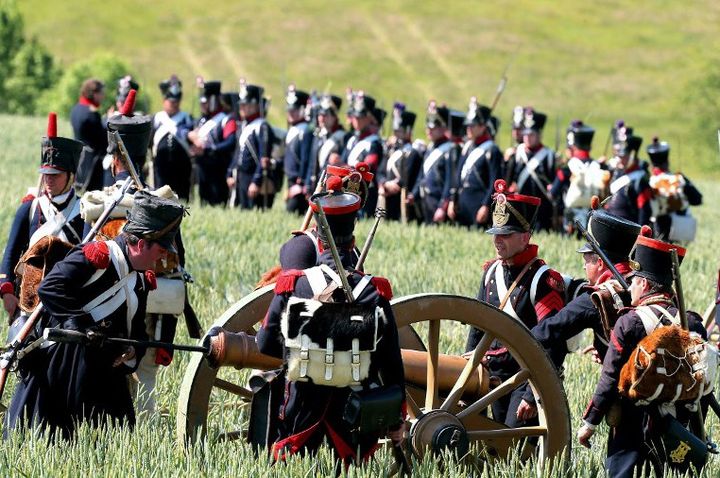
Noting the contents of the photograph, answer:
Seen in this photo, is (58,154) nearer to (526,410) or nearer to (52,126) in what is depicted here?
(52,126)

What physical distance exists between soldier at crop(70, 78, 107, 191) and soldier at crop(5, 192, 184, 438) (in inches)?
335

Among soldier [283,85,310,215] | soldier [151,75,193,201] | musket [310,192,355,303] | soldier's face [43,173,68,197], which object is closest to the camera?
musket [310,192,355,303]

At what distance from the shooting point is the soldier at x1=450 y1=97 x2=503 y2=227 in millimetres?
15164

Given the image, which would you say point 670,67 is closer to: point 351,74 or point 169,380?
point 351,74

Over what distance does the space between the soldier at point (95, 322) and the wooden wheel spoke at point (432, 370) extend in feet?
3.79

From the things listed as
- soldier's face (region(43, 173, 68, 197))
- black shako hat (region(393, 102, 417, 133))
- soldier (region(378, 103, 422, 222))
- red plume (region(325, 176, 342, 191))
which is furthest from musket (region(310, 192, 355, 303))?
black shako hat (region(393, 102, 417, 133))

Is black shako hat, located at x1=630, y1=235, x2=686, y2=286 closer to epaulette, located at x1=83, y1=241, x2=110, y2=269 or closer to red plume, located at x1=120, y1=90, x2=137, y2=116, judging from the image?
epaulette, located at x1=83, y1=241, x2=110, y2=269

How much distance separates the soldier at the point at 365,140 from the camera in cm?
1502

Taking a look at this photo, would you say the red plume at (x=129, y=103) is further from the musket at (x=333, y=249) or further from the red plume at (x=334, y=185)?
the musket at (x=333, y=249)

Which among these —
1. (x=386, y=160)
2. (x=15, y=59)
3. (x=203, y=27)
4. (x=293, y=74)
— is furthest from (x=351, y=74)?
(x=386, y=160)

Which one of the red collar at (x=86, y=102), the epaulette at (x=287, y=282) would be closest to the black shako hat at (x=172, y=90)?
the red collar at (x=86, y=102)

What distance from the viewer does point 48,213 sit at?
707cm

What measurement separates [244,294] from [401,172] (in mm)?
6280

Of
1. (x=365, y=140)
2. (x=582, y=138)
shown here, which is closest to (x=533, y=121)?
(x=582, y=138)
